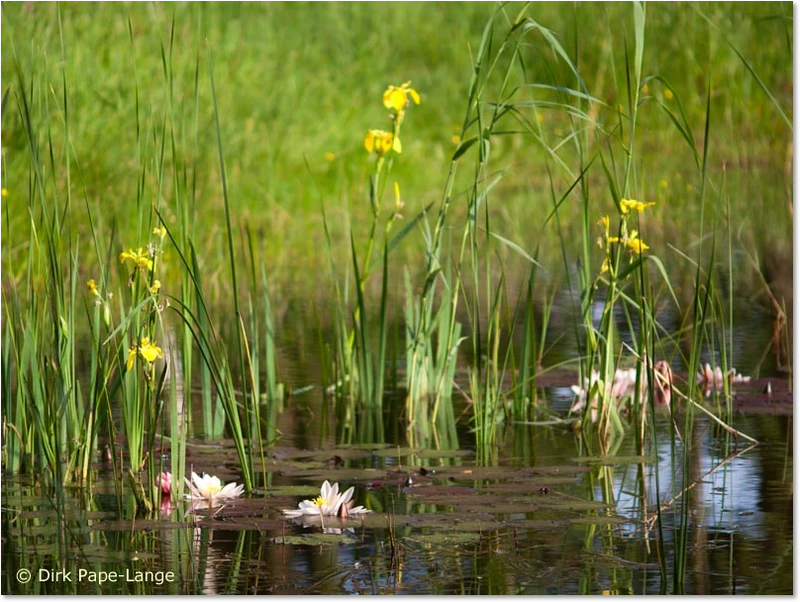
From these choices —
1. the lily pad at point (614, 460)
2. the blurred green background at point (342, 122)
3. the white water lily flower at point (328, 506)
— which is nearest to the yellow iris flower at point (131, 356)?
the white water lily flower at point (328, 506)

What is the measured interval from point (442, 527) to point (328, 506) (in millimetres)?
258

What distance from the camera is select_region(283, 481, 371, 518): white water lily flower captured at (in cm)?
280

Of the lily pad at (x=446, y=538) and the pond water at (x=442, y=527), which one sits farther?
the lily pad at (x=446, y=538)

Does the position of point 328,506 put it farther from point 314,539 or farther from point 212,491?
point 212,491

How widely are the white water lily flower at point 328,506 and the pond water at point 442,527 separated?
26 millimetres

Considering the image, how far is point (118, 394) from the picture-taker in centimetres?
415

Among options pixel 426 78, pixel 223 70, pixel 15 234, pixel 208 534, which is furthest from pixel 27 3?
pixel 426 78

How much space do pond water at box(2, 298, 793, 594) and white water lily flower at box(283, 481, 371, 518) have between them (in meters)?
→ 0.03

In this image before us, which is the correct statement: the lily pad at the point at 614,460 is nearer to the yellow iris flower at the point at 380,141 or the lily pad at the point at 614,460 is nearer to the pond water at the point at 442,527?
the pond water at the point at 442,527

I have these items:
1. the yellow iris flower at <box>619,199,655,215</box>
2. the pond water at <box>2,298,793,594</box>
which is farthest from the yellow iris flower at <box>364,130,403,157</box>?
the pond water at <box>2,298,793,594</box>

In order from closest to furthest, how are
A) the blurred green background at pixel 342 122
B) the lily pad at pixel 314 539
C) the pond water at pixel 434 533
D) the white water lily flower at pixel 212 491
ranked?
the pond water at pixel 434 533
the lily pad at pixel 314 539
the white water lily flower at pixel 212 491
the blurred green background at pixel 342 122

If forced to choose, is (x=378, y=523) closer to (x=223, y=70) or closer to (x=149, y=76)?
(x=149, y=76)

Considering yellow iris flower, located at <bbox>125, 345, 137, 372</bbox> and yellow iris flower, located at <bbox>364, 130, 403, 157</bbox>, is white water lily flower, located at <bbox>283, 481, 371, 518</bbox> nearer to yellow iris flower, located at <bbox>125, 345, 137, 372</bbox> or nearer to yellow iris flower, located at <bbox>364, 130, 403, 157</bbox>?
yellow iris flower, located at <bbox>125, 345, 137, 372</bbox>

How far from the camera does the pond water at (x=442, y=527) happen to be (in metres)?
2.45
